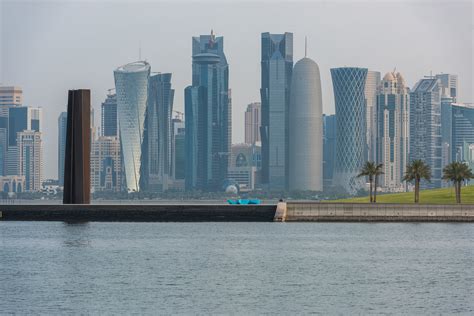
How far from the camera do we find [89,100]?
133m

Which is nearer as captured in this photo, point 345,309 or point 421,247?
point 345,309

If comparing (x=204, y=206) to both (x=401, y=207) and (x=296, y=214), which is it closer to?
(x=296, y=214)

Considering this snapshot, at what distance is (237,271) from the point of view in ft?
237

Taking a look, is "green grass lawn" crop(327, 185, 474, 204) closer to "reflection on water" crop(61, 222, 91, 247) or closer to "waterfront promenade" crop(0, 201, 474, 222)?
"waterfront promenade" crop(0, 201, 474, 222)

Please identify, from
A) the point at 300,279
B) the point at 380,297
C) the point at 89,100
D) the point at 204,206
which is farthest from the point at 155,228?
the point at 380,297

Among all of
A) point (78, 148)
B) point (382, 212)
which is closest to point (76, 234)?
point (78, 148)

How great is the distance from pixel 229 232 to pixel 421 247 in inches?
1000

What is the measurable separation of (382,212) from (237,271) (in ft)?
179

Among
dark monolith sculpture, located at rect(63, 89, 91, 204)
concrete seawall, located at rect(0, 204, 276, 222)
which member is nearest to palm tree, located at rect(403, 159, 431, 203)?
concrete seawall, located at rect(0, 204, 276, 222)

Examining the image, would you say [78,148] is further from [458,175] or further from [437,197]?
[437,197]

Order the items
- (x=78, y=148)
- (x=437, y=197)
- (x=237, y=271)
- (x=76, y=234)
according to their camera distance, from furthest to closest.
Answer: (x=437, y=197) < (x=78, y=148) < (x=76, y=234) < (x=237, y=271)

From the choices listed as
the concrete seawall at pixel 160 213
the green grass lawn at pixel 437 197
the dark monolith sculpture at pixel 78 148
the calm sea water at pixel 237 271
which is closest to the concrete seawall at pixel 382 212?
the concrete seawall at pixel 160 213

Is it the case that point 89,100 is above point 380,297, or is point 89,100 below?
above

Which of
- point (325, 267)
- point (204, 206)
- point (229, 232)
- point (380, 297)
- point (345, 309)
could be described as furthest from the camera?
point (204, 206)
